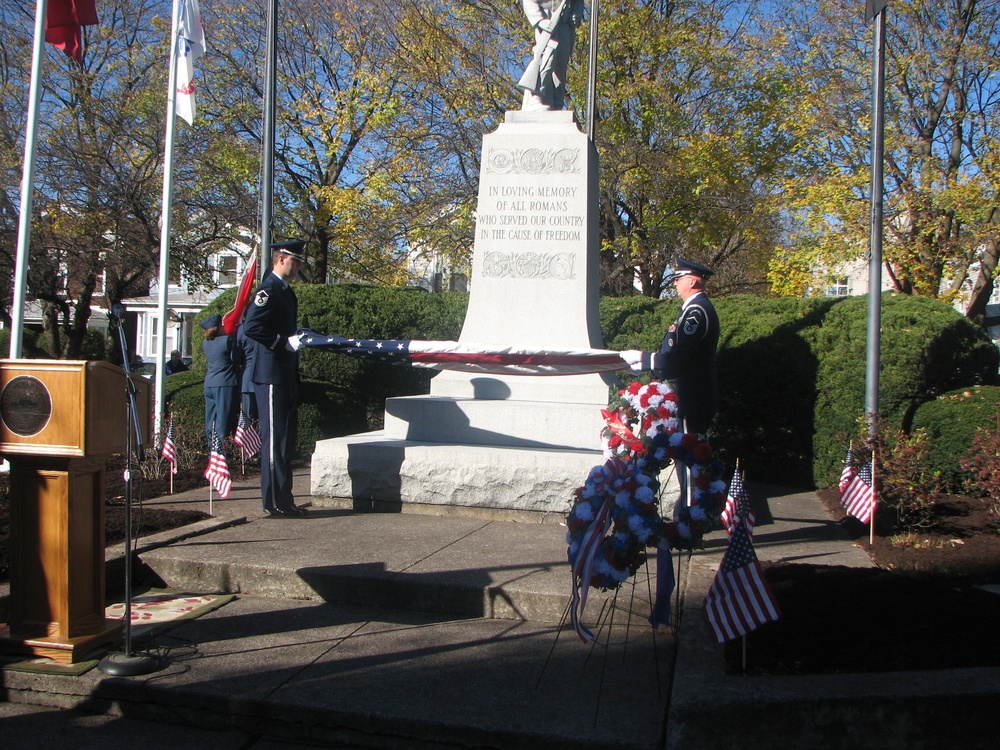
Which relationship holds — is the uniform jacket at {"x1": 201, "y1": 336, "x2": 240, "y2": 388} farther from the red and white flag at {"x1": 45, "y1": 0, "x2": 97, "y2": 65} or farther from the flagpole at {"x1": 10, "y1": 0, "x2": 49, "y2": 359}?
the red and white flag at {"x1": 45, "y1": 0, "x2": 97, "y2": 65}

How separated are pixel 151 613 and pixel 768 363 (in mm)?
7118

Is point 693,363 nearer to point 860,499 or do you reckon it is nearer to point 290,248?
point 860,499

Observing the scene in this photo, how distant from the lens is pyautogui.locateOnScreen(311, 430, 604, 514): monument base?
7.02 metres

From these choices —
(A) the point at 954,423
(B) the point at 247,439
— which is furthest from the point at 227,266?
(A) the point at 954,423

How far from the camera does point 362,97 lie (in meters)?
24.6

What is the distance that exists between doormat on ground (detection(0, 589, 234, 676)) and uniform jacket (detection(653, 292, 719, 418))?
3.35 meters

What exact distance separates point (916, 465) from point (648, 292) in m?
16.9

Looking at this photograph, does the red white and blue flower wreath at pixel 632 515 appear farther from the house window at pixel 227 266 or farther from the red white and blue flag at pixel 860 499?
the house window at pixel 227 266

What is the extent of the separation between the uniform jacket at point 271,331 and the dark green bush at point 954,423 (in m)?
5.79

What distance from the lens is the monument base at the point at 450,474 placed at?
7023 mm

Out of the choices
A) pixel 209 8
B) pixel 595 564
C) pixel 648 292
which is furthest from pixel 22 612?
pixel 209 8

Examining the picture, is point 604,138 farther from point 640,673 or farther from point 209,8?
point 640,673

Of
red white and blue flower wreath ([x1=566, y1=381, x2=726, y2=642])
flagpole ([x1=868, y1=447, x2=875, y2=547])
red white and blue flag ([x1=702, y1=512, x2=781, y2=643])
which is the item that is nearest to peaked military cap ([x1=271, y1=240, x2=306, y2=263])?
red white and blue flower wreath ([x1=566, y1=381, x2=726, y2=642])

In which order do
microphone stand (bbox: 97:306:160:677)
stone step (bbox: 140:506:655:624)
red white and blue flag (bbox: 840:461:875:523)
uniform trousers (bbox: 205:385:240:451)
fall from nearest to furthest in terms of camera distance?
microphone stand (bbox: 97:306:160:677) → stone step (bbox: 140:506:655:624) → red white and blue flag (bbox: 840:461:875:523) → uniform trousers (bbox: 205:385:240:451)
